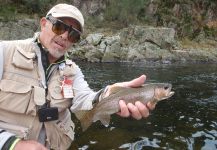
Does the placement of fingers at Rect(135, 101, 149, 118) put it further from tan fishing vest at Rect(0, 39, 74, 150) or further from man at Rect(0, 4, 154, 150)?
tan fishing vest at Rect(0, 39, 74, 150)

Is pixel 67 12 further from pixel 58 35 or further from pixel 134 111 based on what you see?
pixel 134 111

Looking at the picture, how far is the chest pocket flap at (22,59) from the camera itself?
3889mm

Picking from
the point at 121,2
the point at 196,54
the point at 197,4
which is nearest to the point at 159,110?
the point at 196,54

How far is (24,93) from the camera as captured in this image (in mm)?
3926

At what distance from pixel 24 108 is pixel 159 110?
9.49 m

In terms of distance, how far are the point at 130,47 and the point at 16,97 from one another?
3013cm

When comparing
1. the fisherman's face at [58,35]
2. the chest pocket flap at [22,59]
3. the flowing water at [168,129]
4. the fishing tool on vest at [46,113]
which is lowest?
→ the flowing water at [168,129]

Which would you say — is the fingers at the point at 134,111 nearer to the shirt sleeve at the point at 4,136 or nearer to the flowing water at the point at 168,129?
the shirt sleeve at the point at 4,136

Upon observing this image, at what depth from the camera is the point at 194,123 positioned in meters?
11.3

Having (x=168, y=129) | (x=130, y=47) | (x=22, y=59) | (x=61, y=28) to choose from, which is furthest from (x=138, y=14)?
(x=22, y=59)

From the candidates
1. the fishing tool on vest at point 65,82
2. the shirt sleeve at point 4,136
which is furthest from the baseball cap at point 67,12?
the shirt sleeve at point 4,136

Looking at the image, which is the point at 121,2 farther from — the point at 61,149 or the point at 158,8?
the point at 61,149

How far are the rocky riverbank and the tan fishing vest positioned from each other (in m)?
26.2

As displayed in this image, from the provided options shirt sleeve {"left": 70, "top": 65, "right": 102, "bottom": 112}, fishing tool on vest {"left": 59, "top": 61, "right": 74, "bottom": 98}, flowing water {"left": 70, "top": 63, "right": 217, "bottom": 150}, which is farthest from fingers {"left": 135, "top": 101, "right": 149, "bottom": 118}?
flowing water {"left": 70, "top": 63, "right": 217, "bottom": 150}
